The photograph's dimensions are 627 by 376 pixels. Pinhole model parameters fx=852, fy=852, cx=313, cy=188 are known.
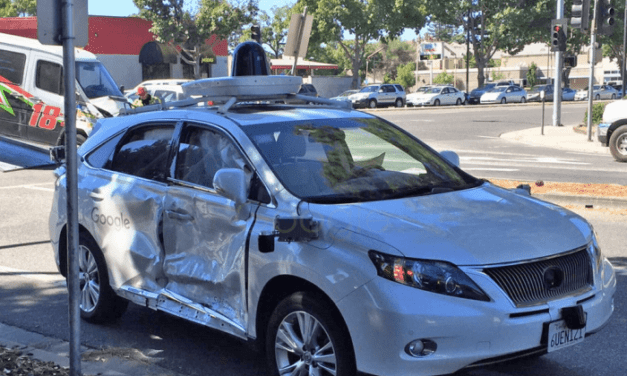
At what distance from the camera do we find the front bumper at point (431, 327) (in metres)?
4.04

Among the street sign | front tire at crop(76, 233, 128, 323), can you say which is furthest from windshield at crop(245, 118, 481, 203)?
front tire at crop(76, 233, 128, 323)

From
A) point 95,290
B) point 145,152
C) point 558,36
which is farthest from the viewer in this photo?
point 558,36

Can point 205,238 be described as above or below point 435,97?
below

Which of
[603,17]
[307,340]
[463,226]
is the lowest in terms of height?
[307,340]

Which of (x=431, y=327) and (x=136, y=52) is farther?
(x=136, y=52)

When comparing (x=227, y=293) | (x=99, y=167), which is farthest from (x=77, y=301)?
(x=99, y=167)

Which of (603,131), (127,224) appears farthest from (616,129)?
(127,224)

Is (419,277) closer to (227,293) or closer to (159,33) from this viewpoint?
(227,293)

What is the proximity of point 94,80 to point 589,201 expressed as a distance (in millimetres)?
11371

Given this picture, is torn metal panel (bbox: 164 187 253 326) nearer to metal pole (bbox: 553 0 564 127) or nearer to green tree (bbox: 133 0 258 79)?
metal pole (bbox: 553 0 564 127)

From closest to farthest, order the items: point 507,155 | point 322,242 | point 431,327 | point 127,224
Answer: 1. point 431,327
2. point 322,242
3. point 127,224
4. point 507,155

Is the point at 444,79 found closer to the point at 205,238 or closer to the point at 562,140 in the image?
the point at 562,140

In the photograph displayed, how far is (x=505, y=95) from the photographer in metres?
60.6

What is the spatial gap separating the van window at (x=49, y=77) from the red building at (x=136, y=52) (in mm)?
→ 31305
